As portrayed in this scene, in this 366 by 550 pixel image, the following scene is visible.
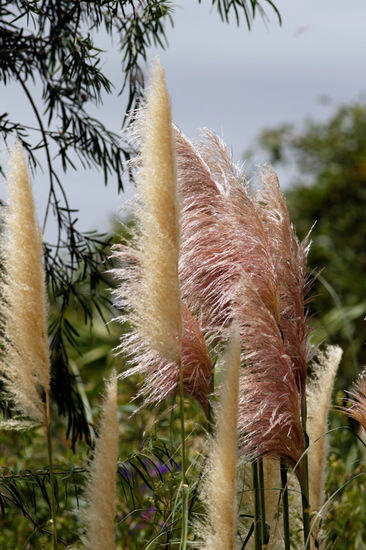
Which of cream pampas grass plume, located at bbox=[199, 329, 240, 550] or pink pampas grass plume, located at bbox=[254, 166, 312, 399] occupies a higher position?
pink pampas grass plume, located at bbox=[254, 166, 312, 399]

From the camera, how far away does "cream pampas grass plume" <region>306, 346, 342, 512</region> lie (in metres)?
1.89

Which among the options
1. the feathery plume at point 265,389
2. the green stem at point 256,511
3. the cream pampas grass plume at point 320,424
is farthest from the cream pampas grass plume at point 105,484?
the cream pampas grass plume at point 320,424

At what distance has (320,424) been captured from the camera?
192 centimetres

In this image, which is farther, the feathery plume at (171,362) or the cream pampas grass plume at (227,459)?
the feathery plume at (171,362)

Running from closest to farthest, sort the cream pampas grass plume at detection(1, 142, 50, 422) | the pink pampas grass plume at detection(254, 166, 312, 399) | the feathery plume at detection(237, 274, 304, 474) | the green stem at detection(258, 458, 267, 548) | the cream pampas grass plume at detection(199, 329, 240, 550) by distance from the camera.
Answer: the cream pampas grass plume at detection(199, 329, 240, 550)
the cream pampas grass plume at detection(1, 142, 50, 422)
the feathery plume at detection(237, 274, 304, 474)
the pink pampas grass plume at detection(254, 166, 312, 399)
the green stem at detection(258, 458, 267, 548)

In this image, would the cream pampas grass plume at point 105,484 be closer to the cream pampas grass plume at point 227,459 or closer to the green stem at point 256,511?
the cream pampas grass plume at point 227,459

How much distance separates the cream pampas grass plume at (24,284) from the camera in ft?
4.64

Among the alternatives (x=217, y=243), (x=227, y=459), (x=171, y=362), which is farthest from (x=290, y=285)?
(x=227, y=459)

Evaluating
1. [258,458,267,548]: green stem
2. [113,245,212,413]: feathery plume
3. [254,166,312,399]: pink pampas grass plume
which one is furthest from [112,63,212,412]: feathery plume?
[258,458,267,548]: green stem

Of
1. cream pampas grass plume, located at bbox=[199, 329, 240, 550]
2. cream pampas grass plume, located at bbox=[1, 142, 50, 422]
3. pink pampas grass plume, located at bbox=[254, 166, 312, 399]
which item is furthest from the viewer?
pink pampas grass plume, located at bbox=[254, 166, 312, 399]

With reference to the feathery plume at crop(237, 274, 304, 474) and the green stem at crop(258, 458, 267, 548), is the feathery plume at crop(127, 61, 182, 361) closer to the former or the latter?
the feathery plume at crop(237, 274, 304, 474)

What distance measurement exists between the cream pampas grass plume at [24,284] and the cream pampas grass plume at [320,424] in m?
0.76

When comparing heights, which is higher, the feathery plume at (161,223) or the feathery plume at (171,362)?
the feathery plume at (161,223)

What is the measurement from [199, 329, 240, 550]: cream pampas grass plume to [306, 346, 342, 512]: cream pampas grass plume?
1.92ft
